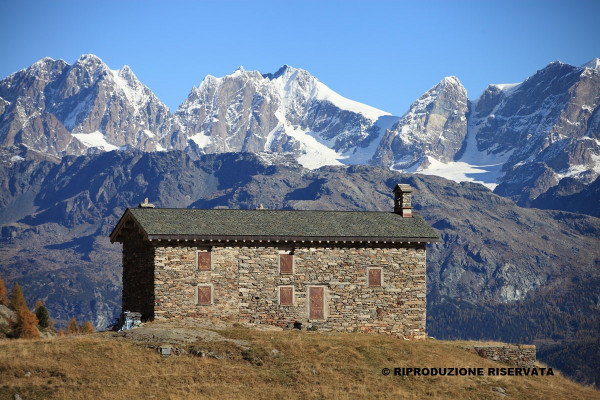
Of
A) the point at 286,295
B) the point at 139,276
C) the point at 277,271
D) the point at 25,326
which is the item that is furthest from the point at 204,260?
the point at 25,326

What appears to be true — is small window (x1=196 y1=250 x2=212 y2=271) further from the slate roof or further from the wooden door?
the wooden door

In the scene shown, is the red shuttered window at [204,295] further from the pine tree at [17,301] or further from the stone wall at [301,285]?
the pine tree at [17,301]

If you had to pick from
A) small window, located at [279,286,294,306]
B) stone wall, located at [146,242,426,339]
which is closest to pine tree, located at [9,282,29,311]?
stone wall, located at [146,242,426,339]

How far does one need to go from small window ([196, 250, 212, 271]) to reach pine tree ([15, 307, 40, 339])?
177 feet

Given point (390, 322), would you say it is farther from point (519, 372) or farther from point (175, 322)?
point (175, 322)

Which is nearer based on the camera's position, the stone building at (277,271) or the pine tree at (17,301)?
the stone building at (277,271)

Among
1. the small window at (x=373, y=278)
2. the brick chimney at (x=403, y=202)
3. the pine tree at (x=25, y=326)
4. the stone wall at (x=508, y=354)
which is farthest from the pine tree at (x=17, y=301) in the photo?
the stone wall at (x=508, y=354)

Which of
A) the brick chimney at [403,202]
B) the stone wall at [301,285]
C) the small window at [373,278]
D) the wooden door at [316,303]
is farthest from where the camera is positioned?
the brick chimney at [403,202]

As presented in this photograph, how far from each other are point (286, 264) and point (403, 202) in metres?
11.4

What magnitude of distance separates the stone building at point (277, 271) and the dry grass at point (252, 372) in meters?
4.60

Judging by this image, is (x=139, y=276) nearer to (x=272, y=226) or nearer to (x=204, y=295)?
(x=204, y=295)

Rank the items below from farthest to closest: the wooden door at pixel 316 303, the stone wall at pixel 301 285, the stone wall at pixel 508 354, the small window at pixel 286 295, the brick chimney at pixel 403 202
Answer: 1. the brick chimney at pixel 403 202
2. the wooden door at pixel 316 303
3. the small window at pixel 286 295
4. the stone wall at pixel 301 285
5. the stone wall at pixel 508 354

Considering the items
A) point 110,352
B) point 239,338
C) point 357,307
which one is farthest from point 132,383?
point 357,307

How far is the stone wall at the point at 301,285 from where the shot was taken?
59594mm
